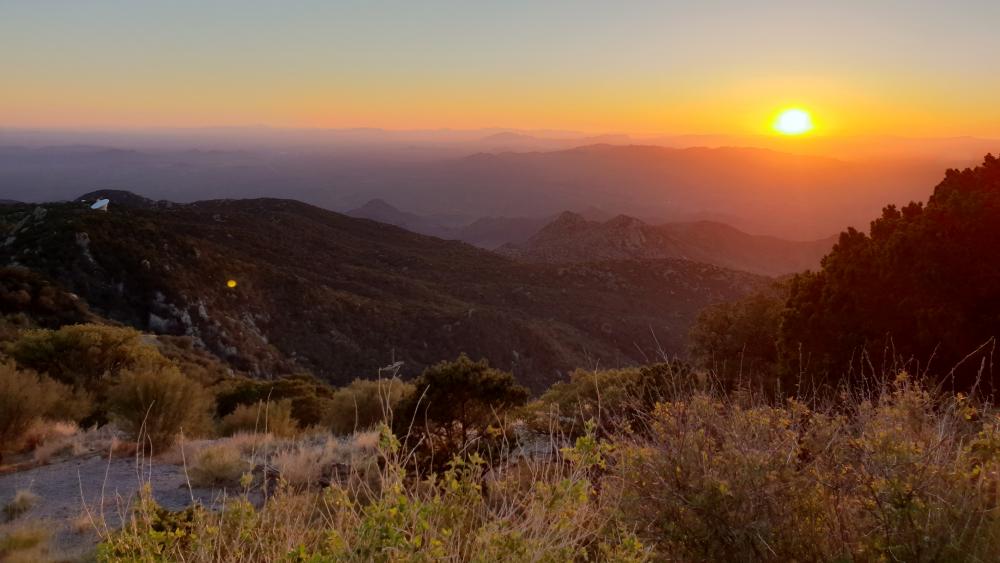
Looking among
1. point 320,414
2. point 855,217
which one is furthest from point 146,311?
point 855,217

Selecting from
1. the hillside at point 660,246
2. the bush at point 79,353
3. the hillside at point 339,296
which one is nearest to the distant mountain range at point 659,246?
the hillside at point 660,246

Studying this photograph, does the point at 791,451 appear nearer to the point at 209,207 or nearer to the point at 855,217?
the point at 209,207

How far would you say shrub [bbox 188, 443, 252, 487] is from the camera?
774 cm

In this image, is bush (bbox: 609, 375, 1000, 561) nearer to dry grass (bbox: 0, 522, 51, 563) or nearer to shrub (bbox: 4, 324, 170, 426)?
dry grass (bbox: 0, 522, 51, 563)

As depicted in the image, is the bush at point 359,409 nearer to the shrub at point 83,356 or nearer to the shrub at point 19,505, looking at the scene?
the shrub at point 83,356

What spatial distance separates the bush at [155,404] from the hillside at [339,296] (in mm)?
12666

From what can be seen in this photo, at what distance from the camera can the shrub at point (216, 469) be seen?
7.74 metres

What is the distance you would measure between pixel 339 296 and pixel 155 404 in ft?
100

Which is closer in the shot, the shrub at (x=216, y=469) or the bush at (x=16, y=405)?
the shrub at (x=216, y=469)

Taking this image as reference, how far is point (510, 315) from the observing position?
41844 mm

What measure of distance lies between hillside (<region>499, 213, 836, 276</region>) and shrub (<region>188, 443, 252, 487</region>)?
65336 millimetres

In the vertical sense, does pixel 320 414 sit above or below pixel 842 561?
below

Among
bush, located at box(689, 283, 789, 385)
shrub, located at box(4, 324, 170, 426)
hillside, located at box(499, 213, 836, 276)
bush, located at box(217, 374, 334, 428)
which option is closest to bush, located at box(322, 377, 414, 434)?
bush, located at box(217, 374, 334, 428)

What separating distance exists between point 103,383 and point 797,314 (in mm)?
16201
